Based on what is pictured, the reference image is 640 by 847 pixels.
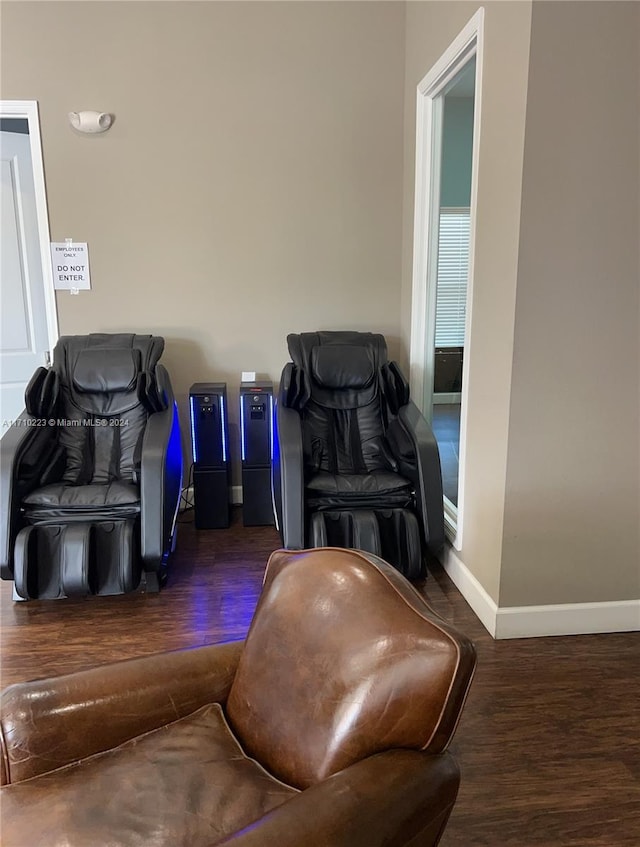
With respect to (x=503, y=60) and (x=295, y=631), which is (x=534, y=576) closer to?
(x=295, y=631)

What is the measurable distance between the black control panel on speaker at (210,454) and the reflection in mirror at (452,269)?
1152 mm

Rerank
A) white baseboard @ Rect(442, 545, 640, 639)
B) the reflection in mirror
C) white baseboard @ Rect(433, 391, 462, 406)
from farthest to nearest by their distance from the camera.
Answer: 1. white baseboard @ Rect(433, 391, 462, 406)
2. the reflection in mirror
3. white baseboard @ Rect(442, 545, 640, 639)

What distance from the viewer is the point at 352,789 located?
0.99m

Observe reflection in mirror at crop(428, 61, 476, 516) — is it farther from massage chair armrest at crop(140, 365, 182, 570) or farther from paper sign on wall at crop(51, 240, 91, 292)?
paper sign on wall at crop(51, 240, 91, 292)

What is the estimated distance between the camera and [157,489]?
2689 millimetres

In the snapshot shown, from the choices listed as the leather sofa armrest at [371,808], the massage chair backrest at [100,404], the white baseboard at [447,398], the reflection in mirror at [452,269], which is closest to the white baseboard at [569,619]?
the reflection in mirror at [452,269]

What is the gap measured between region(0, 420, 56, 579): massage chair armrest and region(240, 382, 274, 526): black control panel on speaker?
0.97 m

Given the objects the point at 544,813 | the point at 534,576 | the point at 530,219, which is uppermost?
the point at 530,219

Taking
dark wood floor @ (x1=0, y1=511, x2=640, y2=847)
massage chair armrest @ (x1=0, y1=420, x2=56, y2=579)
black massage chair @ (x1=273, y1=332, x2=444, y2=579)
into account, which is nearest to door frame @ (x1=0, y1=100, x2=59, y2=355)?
massage chair armrest @ (x1=0, y1=420, x2=56, y2=579)

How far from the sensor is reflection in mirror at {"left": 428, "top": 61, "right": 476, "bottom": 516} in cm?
289

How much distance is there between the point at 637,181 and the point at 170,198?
Result: 93.9 inches

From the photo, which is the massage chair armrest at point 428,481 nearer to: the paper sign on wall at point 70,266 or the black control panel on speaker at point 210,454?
the black control panel on speaker at point 210,454

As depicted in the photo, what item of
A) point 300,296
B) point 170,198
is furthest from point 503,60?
point 170,198

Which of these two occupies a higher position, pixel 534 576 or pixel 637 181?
pixel 637 181
